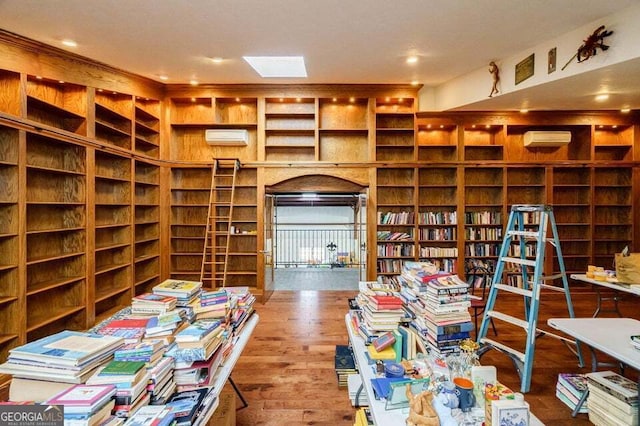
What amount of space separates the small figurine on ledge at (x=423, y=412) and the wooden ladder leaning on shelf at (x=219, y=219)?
411 centimetres

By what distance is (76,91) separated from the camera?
12.1 ft

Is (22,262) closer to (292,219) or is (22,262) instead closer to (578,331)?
(578,331)

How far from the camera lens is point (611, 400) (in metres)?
1.92

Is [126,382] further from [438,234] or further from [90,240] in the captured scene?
[438,234]

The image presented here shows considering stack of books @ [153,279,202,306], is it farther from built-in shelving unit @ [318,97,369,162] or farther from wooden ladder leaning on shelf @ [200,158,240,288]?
built-in shelving unit @ [318,97,369,162]

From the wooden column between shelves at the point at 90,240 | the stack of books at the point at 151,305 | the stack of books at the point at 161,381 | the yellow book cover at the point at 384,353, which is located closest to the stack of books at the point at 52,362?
the stack of books at the point at 161,381

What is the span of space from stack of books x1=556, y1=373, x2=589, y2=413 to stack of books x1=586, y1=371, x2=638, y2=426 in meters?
0.11

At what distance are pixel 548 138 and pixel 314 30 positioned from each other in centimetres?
432

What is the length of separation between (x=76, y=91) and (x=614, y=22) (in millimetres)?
5797

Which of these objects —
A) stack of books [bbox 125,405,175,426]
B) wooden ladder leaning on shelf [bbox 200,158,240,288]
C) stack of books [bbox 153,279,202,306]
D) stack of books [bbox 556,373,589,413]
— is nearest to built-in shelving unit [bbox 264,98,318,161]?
wooden ladder leaning on shelf [bbox 200,158,240,288]

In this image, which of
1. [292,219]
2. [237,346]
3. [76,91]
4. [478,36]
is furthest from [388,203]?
[292,219]

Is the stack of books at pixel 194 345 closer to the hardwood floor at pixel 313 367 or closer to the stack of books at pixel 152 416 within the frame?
the stack of books at pixel 152 416

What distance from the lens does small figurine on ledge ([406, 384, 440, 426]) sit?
108 centimetres

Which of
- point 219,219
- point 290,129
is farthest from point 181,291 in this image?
point 290,129
